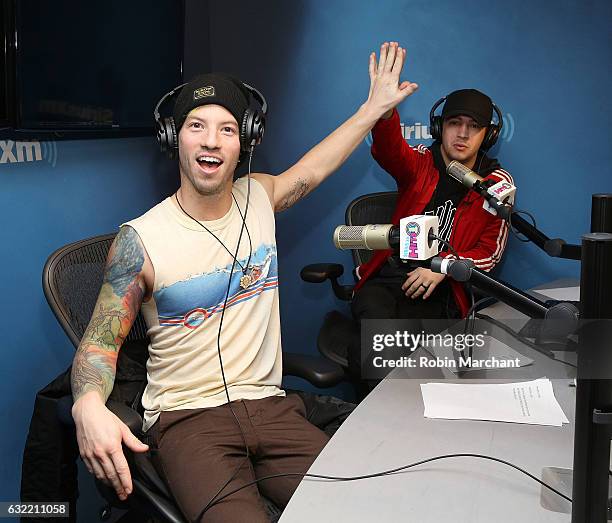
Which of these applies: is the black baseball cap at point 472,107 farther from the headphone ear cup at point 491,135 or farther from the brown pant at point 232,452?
the brown pant at point 232,452

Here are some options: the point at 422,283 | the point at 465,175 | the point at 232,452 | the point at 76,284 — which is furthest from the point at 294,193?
the point at 232,452

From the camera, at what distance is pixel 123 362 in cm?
172

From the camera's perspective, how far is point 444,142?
260 cm

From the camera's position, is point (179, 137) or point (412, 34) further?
point (412, 34)

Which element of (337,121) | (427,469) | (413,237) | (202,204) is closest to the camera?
(413,237)

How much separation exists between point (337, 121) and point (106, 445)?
2.02 meters

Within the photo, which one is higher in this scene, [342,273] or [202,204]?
[202,204]

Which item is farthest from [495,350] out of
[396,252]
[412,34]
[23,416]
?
[412,34]

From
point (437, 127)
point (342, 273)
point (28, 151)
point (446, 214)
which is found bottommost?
point (342, 273)

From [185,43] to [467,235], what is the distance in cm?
144

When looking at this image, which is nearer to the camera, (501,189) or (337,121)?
(501,189)

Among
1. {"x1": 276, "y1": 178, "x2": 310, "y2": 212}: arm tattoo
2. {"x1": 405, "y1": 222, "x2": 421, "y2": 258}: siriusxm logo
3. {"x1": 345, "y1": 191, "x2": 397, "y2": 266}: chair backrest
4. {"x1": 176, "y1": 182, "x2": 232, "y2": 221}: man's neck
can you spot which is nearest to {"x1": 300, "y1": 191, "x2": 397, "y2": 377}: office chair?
{"x1": 345, "y1": 191, "x2": 397, "y2": 266}: chair backrest

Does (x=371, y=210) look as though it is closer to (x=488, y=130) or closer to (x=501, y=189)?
(x=488, y=130)

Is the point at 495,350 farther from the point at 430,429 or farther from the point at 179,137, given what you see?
the point at 179,137
